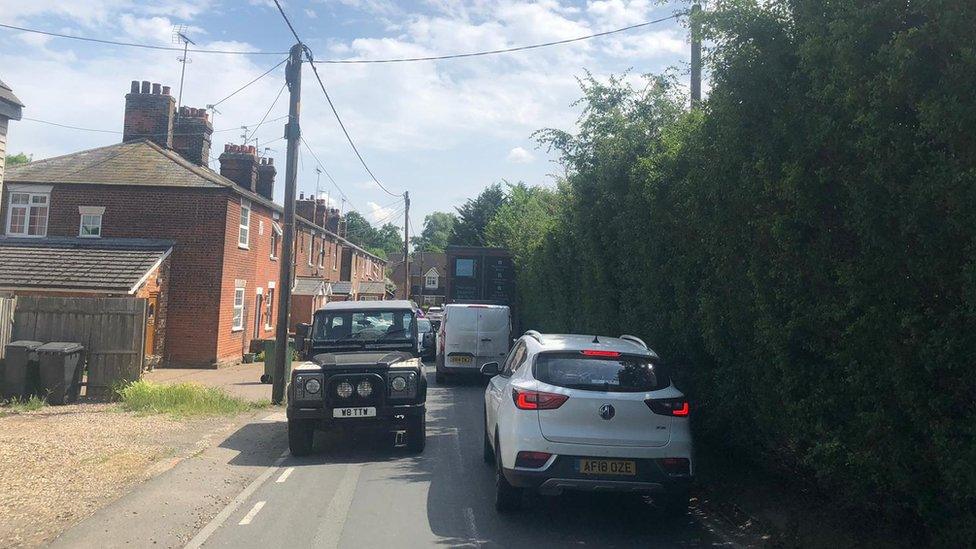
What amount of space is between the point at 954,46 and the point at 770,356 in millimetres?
3052

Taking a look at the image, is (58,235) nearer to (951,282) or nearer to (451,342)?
(451,342)

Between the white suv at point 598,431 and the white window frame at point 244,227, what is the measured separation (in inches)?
795

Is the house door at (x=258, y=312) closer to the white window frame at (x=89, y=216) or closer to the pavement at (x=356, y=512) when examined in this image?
the white window frame at (x=89, y=216)

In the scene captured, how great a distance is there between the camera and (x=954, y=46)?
4672mm

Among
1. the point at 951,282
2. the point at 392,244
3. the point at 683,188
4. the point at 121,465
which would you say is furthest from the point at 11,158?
the point at 392,244

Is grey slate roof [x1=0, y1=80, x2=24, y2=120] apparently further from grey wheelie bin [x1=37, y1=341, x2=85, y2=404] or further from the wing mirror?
the wing mirror

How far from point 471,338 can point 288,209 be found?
6603 millimetres

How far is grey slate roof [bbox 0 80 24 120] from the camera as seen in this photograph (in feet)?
36.4

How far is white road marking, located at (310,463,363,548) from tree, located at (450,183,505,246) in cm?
6077

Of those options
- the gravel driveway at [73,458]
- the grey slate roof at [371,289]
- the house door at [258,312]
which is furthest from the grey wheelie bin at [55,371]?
the grey slate roof at [371,289]

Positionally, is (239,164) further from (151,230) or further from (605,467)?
(605,467)

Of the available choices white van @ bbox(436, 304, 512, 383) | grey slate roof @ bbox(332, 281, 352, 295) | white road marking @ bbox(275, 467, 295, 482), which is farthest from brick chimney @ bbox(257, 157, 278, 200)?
white road marking @ bbox(275, 467, 295, 482)

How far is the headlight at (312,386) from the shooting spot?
10180 millimetres

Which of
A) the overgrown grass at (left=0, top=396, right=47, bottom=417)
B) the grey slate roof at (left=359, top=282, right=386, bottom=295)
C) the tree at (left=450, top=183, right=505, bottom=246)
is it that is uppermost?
the tree at (left=450, top=183, right=505, bottom=246)
